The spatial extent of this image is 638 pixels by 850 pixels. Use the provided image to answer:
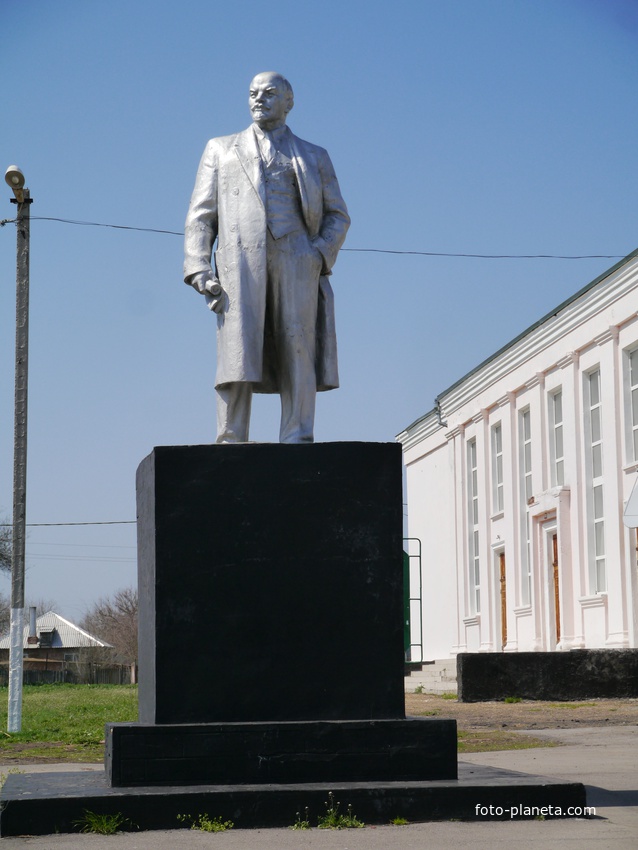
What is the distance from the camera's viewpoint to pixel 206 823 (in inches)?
250

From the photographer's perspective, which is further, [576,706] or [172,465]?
[576,706]

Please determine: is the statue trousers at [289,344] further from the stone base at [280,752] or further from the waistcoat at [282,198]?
the stone base at [280,752]

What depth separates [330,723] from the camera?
6.92 meters

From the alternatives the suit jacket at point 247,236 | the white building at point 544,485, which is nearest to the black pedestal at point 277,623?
the suit jacket at point 247,236

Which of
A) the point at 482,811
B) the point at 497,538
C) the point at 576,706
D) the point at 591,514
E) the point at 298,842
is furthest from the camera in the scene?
Result: the point at 497,538

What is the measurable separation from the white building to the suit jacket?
626 inches

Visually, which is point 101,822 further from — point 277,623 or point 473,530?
point 473,530

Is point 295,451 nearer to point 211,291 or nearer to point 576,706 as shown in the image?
point 211,291

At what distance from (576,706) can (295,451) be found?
447 inches

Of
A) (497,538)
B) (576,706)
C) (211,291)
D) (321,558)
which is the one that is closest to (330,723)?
(321,558)

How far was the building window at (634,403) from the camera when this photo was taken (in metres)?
23.6

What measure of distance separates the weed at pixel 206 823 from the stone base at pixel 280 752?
1.05 ft

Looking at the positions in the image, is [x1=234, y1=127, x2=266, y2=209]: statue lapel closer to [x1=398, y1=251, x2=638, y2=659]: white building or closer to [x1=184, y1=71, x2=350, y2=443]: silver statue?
[x1=184, y1=71, x2=350, y2=443]: silver statue

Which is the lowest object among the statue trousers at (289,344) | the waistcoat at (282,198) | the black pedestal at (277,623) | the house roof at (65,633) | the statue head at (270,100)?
the house roof at (65,633)
